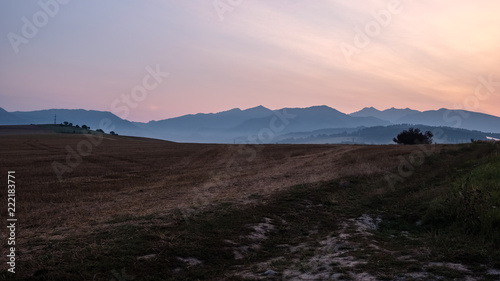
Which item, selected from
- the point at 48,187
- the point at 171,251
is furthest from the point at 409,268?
A: the point at 48,187

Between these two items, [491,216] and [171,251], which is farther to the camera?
[491,216]

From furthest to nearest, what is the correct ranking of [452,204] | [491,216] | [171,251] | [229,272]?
[452,204], [491,216], [171,251], [229,272]

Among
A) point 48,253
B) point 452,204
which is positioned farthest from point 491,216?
point 48,253

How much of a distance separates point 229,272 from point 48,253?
5.17m

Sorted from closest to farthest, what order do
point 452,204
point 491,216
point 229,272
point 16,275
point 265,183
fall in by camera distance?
point 16,275 → point 229,272 → point 491,216 → point 452,204 → point 265,183

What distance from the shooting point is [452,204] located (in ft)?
46.6

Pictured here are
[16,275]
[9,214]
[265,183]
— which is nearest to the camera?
[16,275]

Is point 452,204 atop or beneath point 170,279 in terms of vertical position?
atop

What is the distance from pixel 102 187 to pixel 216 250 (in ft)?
59.8

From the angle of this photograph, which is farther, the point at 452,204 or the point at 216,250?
the point at 452,204

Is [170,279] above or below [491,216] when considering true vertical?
below

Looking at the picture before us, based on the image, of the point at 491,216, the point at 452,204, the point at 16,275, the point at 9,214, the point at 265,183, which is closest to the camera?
the point at 16,275

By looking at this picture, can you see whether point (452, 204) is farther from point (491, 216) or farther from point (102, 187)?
point (102, 187)

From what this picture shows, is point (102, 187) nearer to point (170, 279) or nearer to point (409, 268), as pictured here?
point (170, 279)
